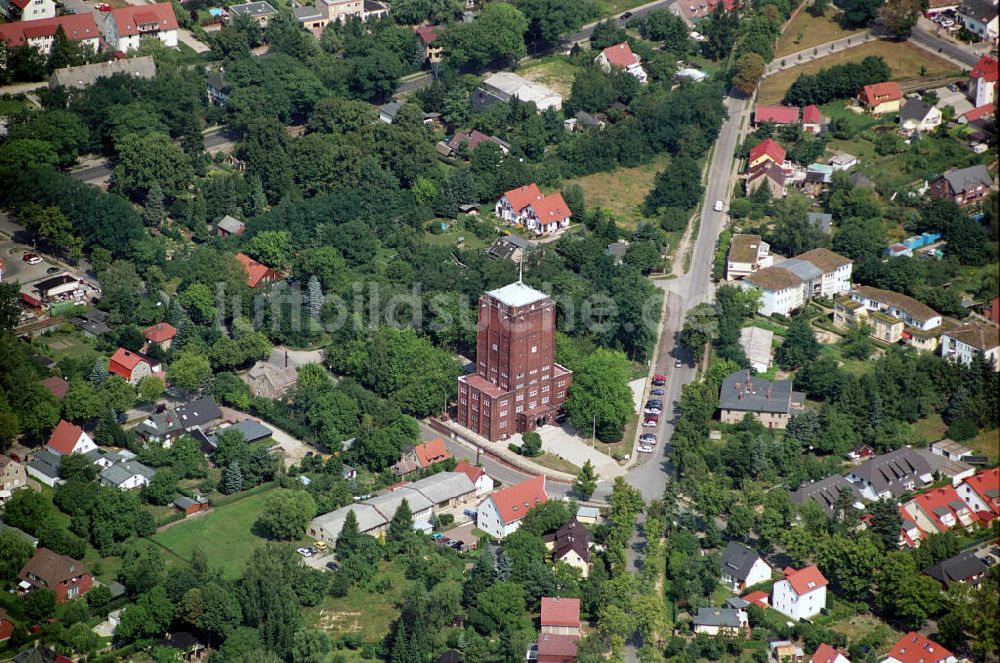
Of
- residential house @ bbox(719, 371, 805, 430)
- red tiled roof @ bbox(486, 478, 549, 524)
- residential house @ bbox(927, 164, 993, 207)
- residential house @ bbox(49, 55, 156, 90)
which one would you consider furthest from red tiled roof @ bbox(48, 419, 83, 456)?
residential house @ bbox(927, 164, 993, 207)

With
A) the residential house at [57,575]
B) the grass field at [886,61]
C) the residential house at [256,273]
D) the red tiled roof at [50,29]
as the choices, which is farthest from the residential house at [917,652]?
the red tiled roof at [50,29]

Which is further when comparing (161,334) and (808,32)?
(808,32)

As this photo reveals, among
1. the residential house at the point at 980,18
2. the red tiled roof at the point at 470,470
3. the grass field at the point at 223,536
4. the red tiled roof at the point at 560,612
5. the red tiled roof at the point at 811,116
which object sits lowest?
the grass field at the point at 223,536

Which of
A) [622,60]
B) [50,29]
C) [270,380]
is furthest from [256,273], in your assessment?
[622,60]

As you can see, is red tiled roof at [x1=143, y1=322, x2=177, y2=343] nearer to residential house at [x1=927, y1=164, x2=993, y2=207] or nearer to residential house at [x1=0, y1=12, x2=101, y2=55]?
residential house at [x1=0, y1=12, x2=101, y2=55]

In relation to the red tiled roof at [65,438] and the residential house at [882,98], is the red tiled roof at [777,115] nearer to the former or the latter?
the residential house at [882,98]

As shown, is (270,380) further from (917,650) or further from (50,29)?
(50,29)

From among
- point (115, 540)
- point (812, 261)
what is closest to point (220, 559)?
point (115, 540)
